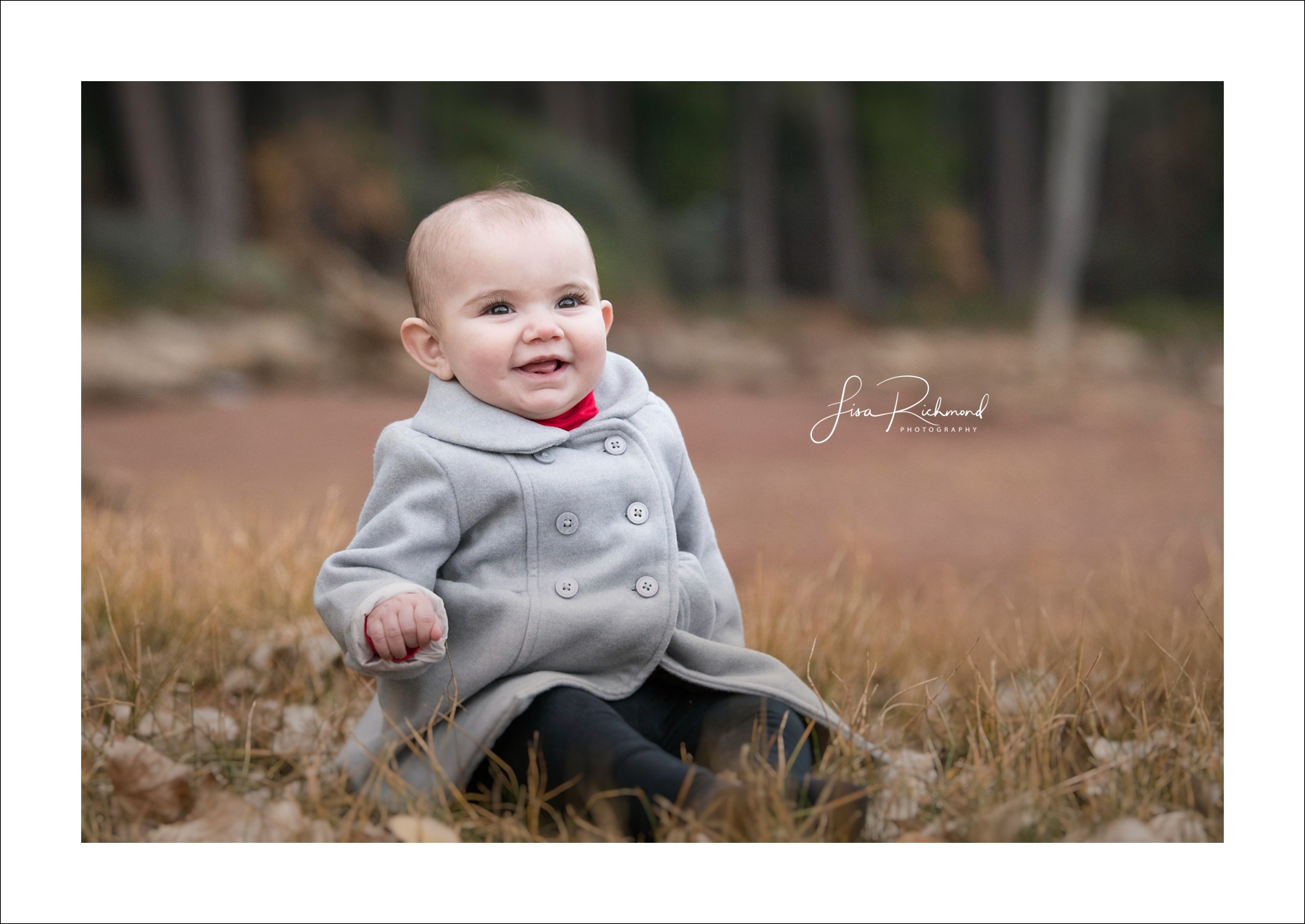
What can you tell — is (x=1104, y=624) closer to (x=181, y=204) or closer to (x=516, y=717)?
(x=516, y=717)

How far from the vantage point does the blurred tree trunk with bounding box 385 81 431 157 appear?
203 cm

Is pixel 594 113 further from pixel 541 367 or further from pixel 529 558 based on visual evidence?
pixel 529 558

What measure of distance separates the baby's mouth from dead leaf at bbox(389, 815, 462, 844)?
53 centimetres

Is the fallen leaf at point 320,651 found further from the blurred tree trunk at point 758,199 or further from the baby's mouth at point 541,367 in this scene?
the blurred tree trunk at point 758,199

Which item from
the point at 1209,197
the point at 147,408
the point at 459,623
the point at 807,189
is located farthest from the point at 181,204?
the point at 1209,197

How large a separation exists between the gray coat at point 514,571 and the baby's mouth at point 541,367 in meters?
0.06

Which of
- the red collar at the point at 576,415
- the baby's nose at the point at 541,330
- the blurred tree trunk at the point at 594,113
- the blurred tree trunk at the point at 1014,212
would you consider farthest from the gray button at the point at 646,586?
the blurred tree trunk at the point at 1014,212

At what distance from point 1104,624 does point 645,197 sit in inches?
50.7

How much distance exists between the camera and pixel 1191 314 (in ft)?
6.55

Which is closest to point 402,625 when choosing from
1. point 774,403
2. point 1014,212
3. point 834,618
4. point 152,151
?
point 834,618

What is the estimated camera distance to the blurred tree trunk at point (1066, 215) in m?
2.44

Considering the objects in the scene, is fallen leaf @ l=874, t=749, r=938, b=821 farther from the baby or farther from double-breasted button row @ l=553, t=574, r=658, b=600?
double-breasted button row @ l=553, t=574, r=658, b=600

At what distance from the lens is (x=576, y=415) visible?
136cm
